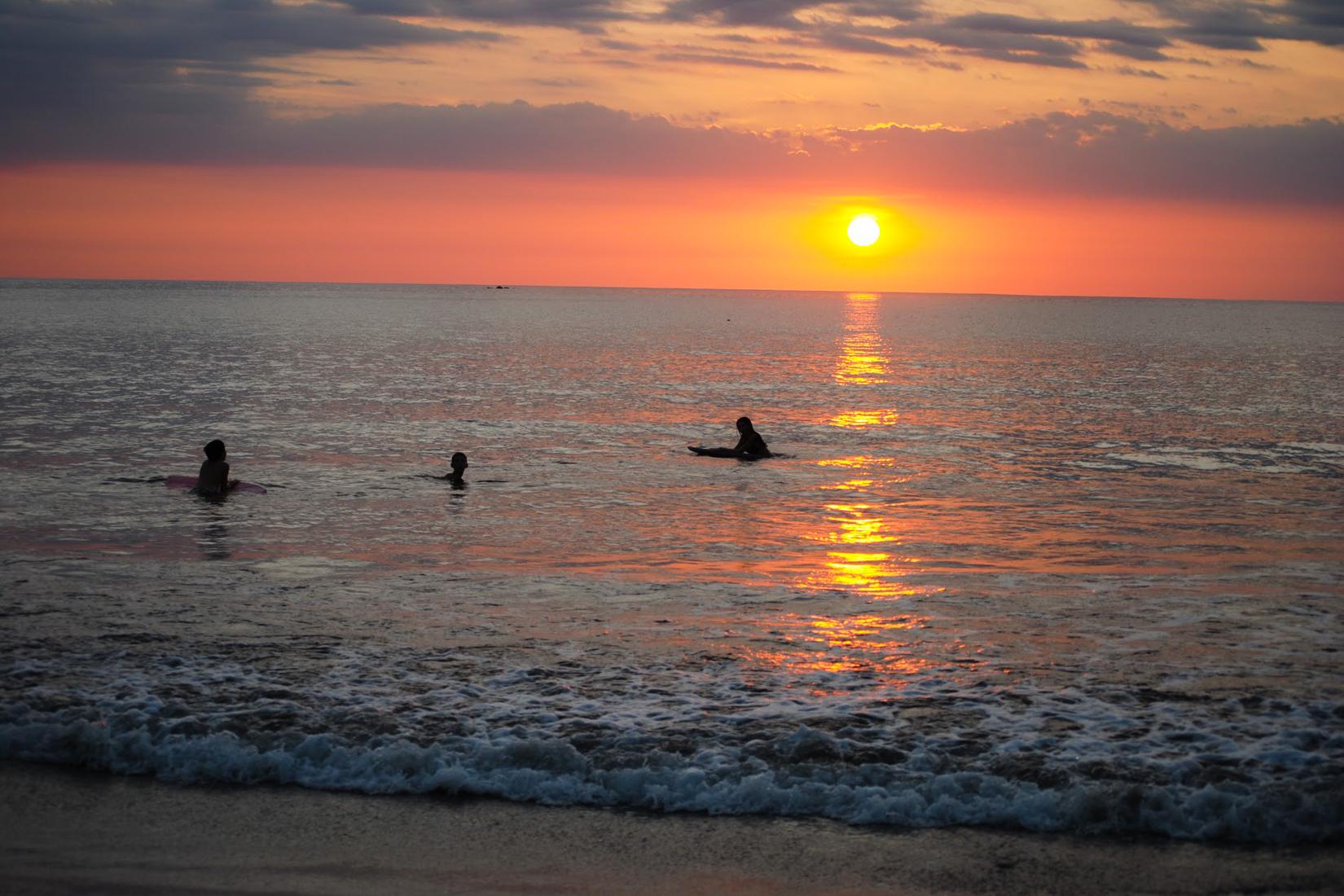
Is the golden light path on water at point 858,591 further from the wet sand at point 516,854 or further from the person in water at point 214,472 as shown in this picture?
the person in water at point 214,472

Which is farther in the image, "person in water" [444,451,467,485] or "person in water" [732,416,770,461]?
"person in water" [732,416,770,461]

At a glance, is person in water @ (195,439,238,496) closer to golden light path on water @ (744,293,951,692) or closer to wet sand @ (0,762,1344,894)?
golden light path on water @ (744,293,951,692)

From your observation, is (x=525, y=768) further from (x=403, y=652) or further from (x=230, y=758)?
(x=403, y=652)

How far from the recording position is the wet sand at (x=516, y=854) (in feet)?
24.4

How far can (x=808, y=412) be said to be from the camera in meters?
44.5

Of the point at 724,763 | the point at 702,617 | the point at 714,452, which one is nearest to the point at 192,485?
the point at 714,452

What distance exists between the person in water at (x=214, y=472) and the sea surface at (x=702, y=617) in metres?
0.67

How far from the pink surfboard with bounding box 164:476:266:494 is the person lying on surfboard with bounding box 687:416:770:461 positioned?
11404mm

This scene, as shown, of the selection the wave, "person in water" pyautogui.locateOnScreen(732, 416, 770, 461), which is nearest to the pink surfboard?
"person in water" pyautogui.locateOnScreen(732, 416, 770, 461)

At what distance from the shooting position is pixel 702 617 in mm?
13930

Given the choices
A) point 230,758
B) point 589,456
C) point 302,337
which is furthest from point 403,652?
point 302,337

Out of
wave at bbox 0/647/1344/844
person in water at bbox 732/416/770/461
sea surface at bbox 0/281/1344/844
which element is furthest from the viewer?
person in water at bbox 732/416/770/461

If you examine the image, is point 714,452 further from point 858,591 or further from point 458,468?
point 858,591

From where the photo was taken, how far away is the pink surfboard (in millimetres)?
23141
